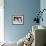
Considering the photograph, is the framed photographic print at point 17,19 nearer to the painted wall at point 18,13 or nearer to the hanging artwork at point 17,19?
the hanging artwork at point 17,19

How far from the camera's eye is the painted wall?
5.41m

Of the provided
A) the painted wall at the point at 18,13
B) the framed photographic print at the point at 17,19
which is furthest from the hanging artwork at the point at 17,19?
the painted wall at the point at 18,13

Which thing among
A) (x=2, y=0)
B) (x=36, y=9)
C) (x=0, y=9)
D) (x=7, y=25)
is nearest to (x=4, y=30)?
(x=7, y=25)

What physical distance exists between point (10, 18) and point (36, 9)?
3.77 ft

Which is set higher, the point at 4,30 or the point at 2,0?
the point at 2,0

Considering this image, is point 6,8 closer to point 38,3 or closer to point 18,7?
point 18,7

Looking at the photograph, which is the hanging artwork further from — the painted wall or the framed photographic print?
the painted wall

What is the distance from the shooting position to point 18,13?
5.44m

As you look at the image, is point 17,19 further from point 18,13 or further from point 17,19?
point 18,13

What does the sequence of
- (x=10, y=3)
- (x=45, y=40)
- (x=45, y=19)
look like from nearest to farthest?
(x=45, y=40) → (x=45, y=19) → (x=10, y=3)

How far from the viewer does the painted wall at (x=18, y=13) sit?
5.41 meters

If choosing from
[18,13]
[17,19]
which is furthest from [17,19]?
[18,13]

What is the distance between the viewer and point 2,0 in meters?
5.39

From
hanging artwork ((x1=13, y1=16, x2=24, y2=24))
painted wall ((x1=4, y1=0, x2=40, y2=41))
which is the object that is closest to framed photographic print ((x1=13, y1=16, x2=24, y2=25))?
hanging artwork ((x1=13, y1=16, x2=24, y2=24))
